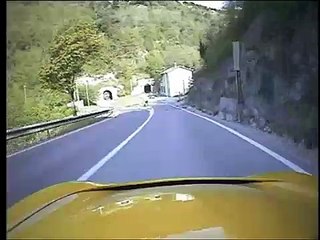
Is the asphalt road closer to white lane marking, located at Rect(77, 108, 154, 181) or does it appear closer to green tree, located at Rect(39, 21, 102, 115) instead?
white lane marking, located at Rect(77, 108, 154, 181)

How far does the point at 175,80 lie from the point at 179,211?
1.61 meters

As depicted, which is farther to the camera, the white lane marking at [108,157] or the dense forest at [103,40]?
the white lane marking at [108,157]

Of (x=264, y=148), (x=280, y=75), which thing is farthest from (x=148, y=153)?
(x=280, y=75)

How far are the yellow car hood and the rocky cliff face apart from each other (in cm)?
23

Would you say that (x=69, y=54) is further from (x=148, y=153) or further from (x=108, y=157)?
(x=148, y=153)

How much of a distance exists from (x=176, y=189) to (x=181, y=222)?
0.46 metres

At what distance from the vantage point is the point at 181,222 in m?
1.21

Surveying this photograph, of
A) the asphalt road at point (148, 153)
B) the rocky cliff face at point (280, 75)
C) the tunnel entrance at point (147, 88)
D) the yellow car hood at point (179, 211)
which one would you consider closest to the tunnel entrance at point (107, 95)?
the tunnel entrance at point (147, 88)

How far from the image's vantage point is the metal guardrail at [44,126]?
2113 millimetres

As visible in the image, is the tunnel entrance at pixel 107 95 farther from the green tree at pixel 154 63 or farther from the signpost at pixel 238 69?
the signpost at pixel 238 69

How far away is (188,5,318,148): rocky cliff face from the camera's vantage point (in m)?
1.53

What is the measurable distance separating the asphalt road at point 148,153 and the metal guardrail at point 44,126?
137 millimetres

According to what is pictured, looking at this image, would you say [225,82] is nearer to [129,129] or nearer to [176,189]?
[129,129]

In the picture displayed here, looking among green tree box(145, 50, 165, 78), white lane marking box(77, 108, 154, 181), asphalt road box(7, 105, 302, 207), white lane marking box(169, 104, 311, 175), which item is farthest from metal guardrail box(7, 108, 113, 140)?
white lane marking box(169, 104, 311, 175)
